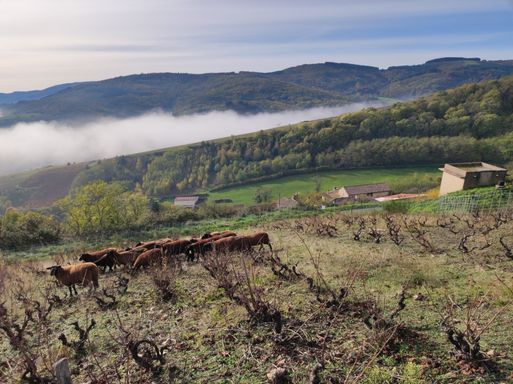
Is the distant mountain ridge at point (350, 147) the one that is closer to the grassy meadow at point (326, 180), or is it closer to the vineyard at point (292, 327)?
the grassy meadow at point (326, 180)

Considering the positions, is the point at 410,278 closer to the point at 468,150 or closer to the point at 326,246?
the point at 326,246

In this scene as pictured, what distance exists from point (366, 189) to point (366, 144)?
22547mm

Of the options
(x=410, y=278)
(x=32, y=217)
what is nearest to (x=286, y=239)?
(x=410, y=278)

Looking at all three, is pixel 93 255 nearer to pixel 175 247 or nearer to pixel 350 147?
pixel 175 247

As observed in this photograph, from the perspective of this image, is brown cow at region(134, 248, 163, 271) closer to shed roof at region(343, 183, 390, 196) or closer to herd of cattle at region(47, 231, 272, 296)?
herd of cattle at region(47, 231, 272, 296)

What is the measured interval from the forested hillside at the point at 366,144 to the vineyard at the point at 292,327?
229ft

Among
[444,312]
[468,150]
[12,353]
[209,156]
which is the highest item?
[444,312]

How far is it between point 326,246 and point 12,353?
35.3ft

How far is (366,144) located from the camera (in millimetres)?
81312

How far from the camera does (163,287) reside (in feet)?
30.2

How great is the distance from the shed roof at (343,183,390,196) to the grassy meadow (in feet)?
6.15

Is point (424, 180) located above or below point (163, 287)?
below

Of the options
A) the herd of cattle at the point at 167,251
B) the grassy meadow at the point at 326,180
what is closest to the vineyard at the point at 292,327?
the herd of cattle at the point at 167,251

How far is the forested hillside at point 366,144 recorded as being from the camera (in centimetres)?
7406
